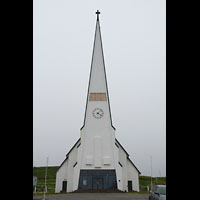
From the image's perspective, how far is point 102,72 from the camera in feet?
129

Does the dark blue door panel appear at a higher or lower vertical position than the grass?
higher

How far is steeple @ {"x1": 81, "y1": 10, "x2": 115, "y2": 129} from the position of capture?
125ft

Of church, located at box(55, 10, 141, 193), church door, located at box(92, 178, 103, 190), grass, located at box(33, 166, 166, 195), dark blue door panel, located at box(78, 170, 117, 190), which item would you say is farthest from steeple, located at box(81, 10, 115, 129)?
grass, located at box(33, 166, 166, 195)

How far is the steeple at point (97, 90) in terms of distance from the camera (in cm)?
3825

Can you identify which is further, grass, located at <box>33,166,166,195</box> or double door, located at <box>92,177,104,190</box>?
grass, located at <box>33,166,166,195</box>

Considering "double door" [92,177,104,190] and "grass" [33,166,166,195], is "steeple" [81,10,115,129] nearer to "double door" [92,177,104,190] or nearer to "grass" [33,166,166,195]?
Result: "double door" [92,177,104,190]

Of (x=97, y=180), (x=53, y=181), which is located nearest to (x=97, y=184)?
(x=97, y=180)

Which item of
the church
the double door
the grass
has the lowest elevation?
the grass

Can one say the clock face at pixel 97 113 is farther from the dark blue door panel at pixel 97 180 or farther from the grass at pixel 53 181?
the grass at pixel 53 181
